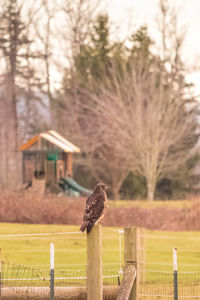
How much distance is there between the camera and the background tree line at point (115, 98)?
44.7 m

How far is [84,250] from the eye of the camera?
19328 millimetres

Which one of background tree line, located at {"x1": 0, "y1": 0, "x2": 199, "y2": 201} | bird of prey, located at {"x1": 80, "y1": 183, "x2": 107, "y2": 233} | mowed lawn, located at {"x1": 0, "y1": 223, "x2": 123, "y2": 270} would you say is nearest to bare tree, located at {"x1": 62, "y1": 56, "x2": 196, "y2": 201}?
background tree line, located at {"x1": 0, "y1": 0, "x2": 199, "y2": 201}

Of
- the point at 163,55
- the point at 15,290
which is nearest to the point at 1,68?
the point at 163,55

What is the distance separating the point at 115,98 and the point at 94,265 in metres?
37.3

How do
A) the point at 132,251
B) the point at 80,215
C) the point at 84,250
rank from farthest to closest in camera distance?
1. the point at 80,215
2. the point at 84,250
3. the point at 132,251

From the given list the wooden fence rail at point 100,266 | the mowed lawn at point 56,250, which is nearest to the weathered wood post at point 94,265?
the wooden fence rail at point 100,266

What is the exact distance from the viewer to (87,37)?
49.7 metres

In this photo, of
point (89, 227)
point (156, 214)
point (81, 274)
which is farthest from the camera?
point (156, 214)

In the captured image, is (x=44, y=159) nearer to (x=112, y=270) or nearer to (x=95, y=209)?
(x=112, y=270)

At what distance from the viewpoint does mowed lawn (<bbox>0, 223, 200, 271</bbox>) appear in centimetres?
1733

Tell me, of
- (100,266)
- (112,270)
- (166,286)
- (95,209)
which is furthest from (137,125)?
(100,266)

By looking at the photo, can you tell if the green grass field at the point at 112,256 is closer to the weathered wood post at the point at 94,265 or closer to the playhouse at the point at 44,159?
the weathered wood post at the point at 94,265

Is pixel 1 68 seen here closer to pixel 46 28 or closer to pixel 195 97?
pixel 46 28

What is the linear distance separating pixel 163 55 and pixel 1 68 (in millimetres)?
12758
